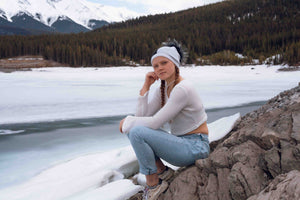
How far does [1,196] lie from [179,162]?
2572 millimetres

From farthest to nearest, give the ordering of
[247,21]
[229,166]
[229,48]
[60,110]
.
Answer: [247,21] → [229,48] → [60,110] → [229,166]

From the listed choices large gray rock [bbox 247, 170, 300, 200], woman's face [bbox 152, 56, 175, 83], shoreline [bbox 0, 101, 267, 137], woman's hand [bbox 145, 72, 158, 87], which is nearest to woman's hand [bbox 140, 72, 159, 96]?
woman's hand [bbox 145, 72, 158, 87]

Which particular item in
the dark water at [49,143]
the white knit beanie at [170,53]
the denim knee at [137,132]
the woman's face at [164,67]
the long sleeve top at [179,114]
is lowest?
the dark water at [49,143]

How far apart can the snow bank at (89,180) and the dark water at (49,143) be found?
387 mm

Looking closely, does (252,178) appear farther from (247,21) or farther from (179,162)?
(247,21)

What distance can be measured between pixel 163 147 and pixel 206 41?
45.5 metres

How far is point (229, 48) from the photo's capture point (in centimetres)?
4556

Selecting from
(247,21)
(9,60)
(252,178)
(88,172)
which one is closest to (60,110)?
(88,172)

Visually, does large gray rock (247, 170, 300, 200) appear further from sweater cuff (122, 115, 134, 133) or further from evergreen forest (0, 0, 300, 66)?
evergreen forest (0, 0, 300, 66)

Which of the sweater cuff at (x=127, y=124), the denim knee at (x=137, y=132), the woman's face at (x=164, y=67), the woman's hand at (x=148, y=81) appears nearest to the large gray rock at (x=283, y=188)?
the denim knee at (x=137, y=132)

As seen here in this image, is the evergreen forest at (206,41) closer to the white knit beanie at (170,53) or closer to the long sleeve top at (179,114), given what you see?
the white knit beanie at (170,53)

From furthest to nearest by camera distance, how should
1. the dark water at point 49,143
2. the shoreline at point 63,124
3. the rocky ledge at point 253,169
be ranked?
1. the shoreline at point 63,124
2. the dark water at point 49,143
3. the rocky ledge at point 253,169

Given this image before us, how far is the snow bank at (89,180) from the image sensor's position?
3210 mm

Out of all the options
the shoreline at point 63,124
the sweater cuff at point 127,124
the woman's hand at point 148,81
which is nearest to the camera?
the sweater cuff at point 127,124
